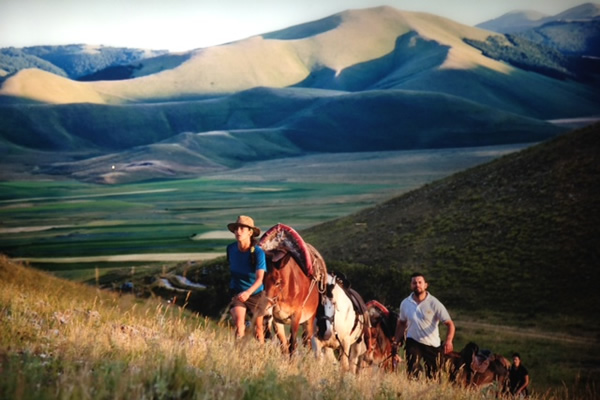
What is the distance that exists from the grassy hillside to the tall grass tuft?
103 feet

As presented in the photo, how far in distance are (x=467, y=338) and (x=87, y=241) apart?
70.1 m

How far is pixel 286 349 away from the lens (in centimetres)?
1147

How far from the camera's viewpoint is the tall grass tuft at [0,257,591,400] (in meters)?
6.21

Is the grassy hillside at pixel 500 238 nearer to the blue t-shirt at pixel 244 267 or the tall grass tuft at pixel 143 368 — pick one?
the blue t-shirt at pixel 244 267

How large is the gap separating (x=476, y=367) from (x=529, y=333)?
83.0ft

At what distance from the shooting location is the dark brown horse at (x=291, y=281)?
1152 centimetres

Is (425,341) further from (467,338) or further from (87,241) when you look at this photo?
(87,241)

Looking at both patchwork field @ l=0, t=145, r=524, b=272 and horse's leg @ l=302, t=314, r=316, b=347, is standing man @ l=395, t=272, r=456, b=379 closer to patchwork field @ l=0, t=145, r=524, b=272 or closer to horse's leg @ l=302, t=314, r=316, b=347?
horse's leg @ l=302, t=314, r=316, b=347

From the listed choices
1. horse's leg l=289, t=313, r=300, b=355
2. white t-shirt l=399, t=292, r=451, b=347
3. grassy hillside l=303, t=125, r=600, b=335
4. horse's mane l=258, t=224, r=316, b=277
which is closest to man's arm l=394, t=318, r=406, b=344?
white t-shirt l=399, t=292, r=451, b=347

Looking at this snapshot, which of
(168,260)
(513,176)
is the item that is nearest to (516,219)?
(513,176)

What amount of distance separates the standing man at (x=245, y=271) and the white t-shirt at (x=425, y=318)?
8.09 feet

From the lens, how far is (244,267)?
1102 cm

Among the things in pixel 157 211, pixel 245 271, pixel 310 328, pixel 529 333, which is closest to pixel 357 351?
pixel 310 328

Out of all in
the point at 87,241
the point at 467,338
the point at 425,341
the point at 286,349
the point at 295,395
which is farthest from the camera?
the point at 87,241
